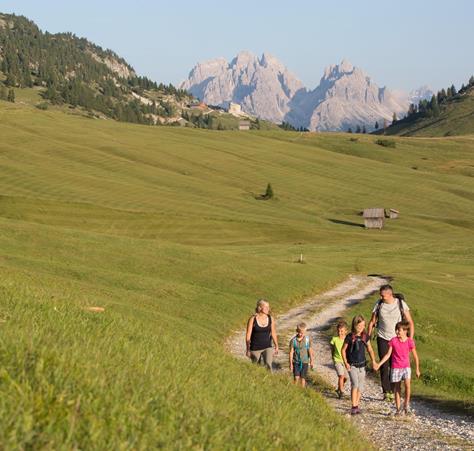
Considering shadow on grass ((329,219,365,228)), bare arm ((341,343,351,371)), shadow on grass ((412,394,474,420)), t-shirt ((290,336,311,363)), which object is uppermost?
bare arm ((341,343,351,371))

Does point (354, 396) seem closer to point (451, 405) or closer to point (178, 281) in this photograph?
point (451, 405)

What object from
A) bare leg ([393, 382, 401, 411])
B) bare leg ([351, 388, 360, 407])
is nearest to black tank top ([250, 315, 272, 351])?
bare leg ([351, 388, 360, 407])

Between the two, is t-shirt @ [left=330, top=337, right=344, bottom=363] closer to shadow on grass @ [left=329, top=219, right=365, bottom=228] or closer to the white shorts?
the white shorts

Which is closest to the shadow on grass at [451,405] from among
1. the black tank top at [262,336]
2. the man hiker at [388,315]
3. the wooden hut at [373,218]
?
the man hiker at [388,315]

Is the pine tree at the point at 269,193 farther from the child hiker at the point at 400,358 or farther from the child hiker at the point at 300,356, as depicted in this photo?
the child hiker at the point at 400,358

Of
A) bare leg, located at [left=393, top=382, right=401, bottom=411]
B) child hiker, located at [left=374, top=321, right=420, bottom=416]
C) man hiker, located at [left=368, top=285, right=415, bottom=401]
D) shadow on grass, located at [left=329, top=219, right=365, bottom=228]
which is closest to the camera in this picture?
child hiker, located at [left=374, top=321, right=420, bottom=416]

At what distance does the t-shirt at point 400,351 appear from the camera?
21.3 metres

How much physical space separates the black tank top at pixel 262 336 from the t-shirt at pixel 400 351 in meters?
3.80

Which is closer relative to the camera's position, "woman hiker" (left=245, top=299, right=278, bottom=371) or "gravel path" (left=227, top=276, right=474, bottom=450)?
"gravel path" (left=227, top=276, right=474, bottom=450)

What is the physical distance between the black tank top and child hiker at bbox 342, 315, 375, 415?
93.6 inches

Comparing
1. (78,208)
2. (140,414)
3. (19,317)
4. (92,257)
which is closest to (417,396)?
(19,317)

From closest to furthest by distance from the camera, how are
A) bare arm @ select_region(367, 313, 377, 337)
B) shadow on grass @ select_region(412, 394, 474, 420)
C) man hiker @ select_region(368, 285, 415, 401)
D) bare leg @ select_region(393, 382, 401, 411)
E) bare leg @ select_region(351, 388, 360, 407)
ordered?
bare leg @ select_region(351, 388, 360, 407), bare leg @ select_region(393, 382, 401, 411), man hiker @ select_region(368, 285, 415, 401), bare arm @ select_region(367, 313, 377, 337), shadow on grass @ select_region(412, 394, 474, 420)

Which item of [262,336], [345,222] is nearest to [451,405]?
[262,336]

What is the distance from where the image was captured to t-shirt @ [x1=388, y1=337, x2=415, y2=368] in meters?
21.3
